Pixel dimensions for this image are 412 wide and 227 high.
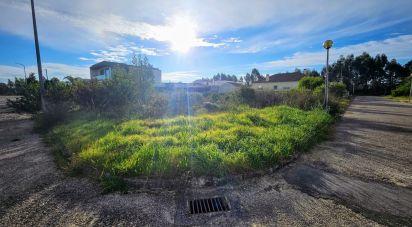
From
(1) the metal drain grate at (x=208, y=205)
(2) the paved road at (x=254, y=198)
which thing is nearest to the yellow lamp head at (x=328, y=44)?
(2) the paved road at (x=254, y=198)

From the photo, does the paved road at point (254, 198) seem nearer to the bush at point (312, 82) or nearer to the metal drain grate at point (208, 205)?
the metal drain grate at point (208, 205)

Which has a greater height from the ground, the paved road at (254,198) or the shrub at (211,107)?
the shrub at (211,107)

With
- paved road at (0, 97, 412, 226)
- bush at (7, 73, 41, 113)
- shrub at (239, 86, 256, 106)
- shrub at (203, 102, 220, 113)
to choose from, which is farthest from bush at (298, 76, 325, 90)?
bush at (7, 73, 41, 113)

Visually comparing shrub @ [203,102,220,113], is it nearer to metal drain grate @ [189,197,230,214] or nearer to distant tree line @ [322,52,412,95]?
metal drain grate @ [189,197,230,214]

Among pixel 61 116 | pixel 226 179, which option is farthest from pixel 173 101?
pixel 226 179

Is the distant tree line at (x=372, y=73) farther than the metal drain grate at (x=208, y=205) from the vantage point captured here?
Yes

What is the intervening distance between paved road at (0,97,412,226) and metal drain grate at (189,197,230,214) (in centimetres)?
9

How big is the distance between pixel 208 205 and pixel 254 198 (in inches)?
27.2

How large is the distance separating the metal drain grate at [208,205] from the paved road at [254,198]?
0.30 ft

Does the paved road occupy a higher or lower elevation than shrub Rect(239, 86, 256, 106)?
lower

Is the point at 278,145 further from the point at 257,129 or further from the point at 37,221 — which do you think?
the point at 37,221

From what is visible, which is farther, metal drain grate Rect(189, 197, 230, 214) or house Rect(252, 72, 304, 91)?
house Rect(252, 72, 304, 91)

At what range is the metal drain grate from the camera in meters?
2.74

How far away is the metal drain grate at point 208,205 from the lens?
2.74 meters
